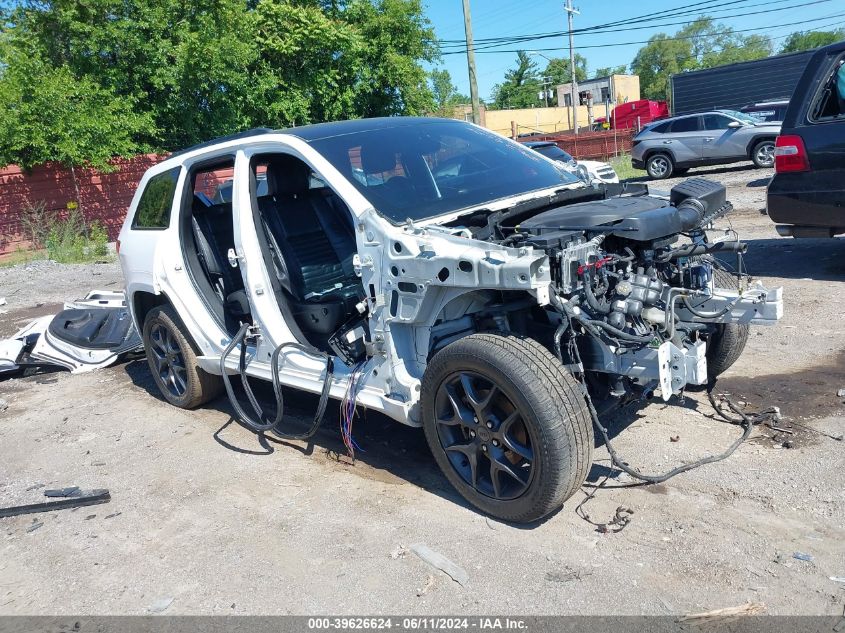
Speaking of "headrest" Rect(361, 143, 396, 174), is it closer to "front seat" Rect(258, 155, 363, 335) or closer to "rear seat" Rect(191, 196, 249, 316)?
"front seat" Rect(258, 155, 363, 335)

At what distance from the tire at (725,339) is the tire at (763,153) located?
51.6 ft

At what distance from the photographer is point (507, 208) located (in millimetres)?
4031

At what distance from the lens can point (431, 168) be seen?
4504 mm

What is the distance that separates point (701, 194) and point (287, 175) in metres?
2.73

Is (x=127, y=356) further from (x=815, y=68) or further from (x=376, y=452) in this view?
(x=815, y=68)

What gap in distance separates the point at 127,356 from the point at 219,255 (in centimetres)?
261

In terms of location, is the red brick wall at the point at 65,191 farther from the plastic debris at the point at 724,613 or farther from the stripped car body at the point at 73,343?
the plastic debris at the point at 724,613

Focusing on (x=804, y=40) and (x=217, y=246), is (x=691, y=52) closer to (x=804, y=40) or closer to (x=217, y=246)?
(x=804, y=40)

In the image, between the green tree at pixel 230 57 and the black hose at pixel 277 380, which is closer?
the black hose at pixel 277 380

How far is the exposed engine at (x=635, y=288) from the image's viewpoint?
3.38 m

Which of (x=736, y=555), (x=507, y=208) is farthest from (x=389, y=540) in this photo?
(x=507, y=208)

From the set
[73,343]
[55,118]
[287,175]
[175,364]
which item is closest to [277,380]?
[287,175]

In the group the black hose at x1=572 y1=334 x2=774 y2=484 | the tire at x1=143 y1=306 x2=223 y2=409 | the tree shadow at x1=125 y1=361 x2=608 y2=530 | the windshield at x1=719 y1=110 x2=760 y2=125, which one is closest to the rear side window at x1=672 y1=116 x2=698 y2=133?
the windshield at x1=719 y1=110 x2=760 y2=125

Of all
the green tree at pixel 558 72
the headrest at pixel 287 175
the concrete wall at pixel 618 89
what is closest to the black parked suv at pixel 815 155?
the headrest at pixel 287 175
